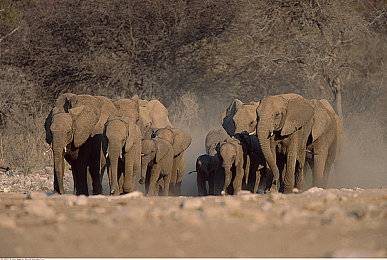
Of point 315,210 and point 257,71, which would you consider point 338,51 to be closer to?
point 257,71

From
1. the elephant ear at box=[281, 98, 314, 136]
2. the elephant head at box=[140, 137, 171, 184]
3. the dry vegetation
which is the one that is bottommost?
the elephant head at box=[140, 137, 171, 184]

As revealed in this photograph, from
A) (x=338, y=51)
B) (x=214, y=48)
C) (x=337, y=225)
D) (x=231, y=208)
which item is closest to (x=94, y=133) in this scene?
(x=231, y=208)

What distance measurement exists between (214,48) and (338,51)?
232 inches

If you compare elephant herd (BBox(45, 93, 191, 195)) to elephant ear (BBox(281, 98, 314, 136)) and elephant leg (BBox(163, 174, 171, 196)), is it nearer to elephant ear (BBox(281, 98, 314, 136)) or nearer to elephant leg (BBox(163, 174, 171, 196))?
elephant leg (BBox(163, 174, 171, 196))

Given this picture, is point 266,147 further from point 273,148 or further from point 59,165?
point 59,165

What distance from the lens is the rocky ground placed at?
3.91m

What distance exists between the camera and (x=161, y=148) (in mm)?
12914

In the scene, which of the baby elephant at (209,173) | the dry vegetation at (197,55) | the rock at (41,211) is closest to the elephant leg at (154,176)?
the baby elephant at (209,173)

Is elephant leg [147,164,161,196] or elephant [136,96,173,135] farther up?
elephant [136,96,173,135]

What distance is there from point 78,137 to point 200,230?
7005 mm

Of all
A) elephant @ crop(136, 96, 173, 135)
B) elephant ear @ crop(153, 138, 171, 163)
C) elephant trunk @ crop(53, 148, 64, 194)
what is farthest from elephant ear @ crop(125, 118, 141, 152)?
elephant @ crop(136, 96, 173, 135)

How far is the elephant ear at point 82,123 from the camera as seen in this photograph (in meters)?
11.1

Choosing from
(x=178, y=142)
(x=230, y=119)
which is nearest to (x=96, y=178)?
(x=178, y=142)

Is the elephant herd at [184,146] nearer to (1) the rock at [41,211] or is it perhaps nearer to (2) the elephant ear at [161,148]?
(2) the elephant ear at [161,148]
